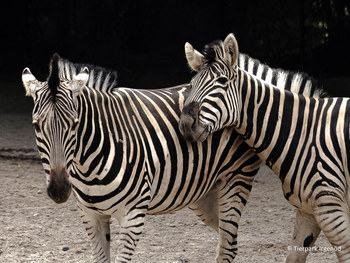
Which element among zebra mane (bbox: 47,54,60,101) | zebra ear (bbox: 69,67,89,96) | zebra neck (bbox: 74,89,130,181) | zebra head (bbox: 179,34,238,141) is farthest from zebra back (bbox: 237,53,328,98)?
zebra mane (bbox: 47,54,60,101)

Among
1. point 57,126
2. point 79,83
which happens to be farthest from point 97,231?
point 79,83

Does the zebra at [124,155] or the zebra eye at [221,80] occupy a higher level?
the zebra eye at [221,80]

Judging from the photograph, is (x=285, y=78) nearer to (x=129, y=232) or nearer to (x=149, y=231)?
(x=129, y=232)

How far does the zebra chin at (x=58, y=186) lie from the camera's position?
3.45 metres

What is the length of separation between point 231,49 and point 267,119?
62 centimetres

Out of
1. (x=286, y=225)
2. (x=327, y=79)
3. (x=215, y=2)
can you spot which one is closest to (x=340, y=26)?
(x=327, y=79)

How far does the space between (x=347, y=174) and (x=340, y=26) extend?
11037mm

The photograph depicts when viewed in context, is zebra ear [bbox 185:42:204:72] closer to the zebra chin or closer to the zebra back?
the zebra back

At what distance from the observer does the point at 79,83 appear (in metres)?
3.68

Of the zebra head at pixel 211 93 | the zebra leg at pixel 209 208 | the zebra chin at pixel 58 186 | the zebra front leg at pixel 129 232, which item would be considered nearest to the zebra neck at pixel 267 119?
the zebra head at pixel 211 93

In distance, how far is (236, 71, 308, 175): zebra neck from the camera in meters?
4.32

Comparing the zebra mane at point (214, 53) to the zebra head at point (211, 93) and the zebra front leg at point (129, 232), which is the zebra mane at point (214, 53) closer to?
the zebra head at point (211, 93)

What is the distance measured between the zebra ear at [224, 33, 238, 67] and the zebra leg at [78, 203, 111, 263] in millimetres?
1502

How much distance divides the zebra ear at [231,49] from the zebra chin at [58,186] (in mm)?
1520
